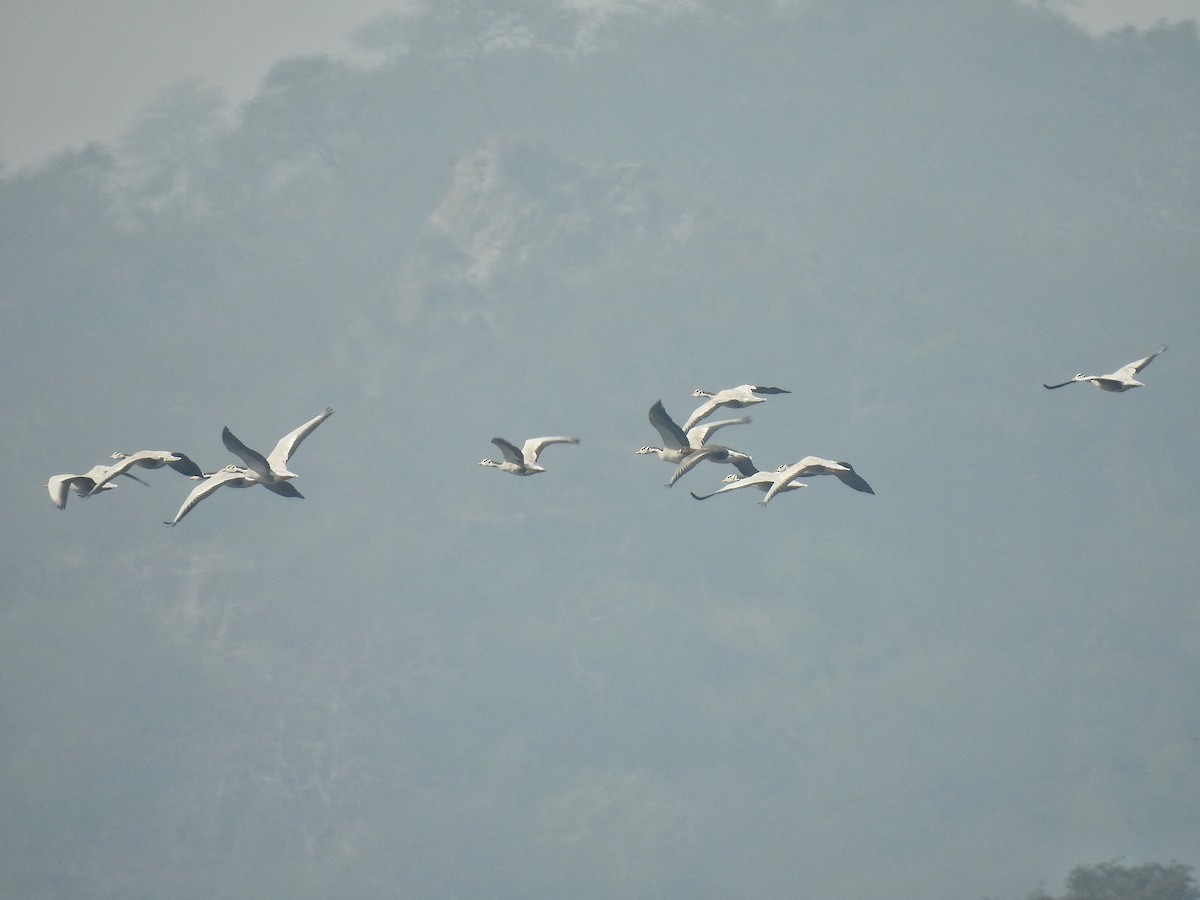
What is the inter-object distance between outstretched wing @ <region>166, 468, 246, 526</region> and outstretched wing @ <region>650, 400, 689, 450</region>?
18.9 m

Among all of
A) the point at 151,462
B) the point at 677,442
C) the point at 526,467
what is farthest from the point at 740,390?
the point at 151,462

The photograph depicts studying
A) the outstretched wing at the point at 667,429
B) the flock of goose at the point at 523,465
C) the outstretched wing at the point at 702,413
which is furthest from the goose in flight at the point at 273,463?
the outstretched wing at the point at 702,413

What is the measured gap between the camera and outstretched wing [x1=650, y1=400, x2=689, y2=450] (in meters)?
84.4

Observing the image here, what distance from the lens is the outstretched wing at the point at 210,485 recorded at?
265 ft

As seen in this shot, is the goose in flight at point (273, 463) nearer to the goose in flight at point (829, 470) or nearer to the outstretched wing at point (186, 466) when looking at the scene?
the outstretched wing at point (186, 466)

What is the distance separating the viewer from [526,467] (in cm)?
8981

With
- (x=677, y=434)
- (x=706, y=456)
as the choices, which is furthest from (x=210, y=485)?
(x=706, y=456)

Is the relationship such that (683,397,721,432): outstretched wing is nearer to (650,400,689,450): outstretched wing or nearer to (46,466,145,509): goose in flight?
(650,400,689,450): outstretched wing

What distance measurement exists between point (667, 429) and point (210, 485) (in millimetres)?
21279

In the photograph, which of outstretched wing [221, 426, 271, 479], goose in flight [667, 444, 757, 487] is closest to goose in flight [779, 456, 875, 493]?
goose in flight [667, 444, 757, 487]

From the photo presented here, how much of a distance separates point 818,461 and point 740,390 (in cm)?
999

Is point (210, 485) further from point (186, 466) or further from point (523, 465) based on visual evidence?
point (523, 465)

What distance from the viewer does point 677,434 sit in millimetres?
88062

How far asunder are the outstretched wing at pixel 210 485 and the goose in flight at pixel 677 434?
62.6ft
